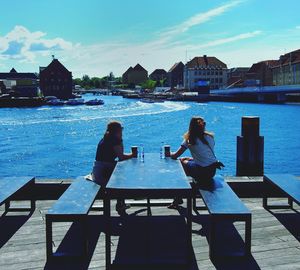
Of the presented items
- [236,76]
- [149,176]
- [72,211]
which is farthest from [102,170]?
[236,76]

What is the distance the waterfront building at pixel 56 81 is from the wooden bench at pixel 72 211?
475 ft

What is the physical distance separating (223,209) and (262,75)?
14731cm

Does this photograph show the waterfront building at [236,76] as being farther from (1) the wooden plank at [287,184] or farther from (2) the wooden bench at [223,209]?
(2) the wooden bench at [223,209]

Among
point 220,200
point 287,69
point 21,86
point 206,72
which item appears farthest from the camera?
point 206,72

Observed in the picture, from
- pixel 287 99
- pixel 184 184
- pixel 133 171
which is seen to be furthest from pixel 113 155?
pixel 287 99

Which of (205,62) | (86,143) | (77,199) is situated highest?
(205,62)

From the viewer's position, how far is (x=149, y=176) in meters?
5.91

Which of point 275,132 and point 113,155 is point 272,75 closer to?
point 275,132

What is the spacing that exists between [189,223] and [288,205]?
10.0 feet

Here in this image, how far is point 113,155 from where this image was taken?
7246mm

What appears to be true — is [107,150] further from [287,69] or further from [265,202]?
[287,69]

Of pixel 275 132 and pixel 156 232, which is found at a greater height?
pixel 156 232

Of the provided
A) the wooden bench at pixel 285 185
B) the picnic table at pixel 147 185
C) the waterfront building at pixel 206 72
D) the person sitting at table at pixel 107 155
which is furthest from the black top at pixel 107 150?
the waterfront building at pixel 206 72

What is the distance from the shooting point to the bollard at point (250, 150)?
9.94m
